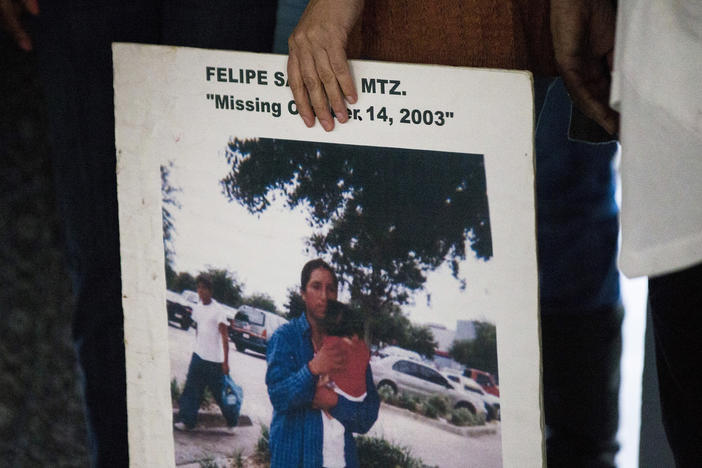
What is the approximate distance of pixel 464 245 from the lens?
0.67 metres

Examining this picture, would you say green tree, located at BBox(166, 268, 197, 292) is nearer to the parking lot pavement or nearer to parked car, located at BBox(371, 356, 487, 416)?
the parking lot pavement

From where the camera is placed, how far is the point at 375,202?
683 millimetres

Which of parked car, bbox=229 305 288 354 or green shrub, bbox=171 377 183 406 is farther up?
parked car, bbox=229 305 288 354

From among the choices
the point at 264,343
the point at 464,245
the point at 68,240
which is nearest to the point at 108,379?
the point at 68,240

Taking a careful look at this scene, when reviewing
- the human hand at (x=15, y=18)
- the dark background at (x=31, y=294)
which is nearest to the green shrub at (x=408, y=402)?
the human hand at (x=15, y=18)

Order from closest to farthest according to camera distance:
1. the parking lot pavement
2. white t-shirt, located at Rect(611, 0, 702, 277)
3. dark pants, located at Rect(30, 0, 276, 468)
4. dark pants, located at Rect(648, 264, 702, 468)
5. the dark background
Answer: white t-shirt, located at Rect(611, 0, 702, 277)
dark pants, located at Rect(648, 264, 702, 468)
the parking lot pavement
dark pants, located at Rect(30, 0, 276, 468)
the dark background

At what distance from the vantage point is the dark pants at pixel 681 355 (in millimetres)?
597

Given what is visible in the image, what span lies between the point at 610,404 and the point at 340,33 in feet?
2.11

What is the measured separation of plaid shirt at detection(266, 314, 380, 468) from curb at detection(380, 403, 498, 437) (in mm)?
18

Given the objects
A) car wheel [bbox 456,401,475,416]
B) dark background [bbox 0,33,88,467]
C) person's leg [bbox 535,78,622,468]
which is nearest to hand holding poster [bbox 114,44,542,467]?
car wheel [bbox 456,401,475,416]

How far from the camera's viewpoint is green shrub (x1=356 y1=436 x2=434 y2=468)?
73 cm

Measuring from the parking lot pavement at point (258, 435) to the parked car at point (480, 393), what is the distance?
15 mm

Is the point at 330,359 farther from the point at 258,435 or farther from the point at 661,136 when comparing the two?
the point at 661,136

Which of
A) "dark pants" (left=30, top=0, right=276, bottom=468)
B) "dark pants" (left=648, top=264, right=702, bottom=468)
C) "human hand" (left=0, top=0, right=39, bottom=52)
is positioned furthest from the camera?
"human hand" (left=0, top=0, right=39, bottom=52)
